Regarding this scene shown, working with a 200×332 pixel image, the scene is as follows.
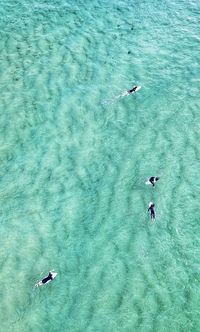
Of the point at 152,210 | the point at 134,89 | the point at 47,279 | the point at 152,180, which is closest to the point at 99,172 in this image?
the point at 152,180

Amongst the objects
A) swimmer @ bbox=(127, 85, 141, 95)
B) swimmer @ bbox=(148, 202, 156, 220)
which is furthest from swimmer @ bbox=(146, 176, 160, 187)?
swimmer @ bbox=(127, 85, 141, 95)

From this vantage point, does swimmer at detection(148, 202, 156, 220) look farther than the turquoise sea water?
Yes

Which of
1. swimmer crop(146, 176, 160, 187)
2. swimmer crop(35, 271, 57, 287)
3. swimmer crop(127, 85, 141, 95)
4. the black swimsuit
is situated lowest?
swimmer crop(35, 271, 57, 287)

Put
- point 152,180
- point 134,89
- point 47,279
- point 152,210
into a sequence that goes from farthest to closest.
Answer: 1. point 134,89
2. point 152,180
3. point 152,210
4. point 47,279

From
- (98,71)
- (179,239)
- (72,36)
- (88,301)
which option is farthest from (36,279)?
(72,36)

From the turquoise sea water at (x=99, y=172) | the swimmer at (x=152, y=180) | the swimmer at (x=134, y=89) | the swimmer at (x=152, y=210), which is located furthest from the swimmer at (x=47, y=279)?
the swimmer at (x=134, y=89)

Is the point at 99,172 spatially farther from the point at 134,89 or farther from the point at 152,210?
the point at 134,89

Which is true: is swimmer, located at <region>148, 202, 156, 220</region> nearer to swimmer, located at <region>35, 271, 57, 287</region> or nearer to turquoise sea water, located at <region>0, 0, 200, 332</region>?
turquoise sea water, located at <region>0, 0, 200, 332</region>

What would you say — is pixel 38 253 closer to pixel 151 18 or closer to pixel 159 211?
pixel 159 211
